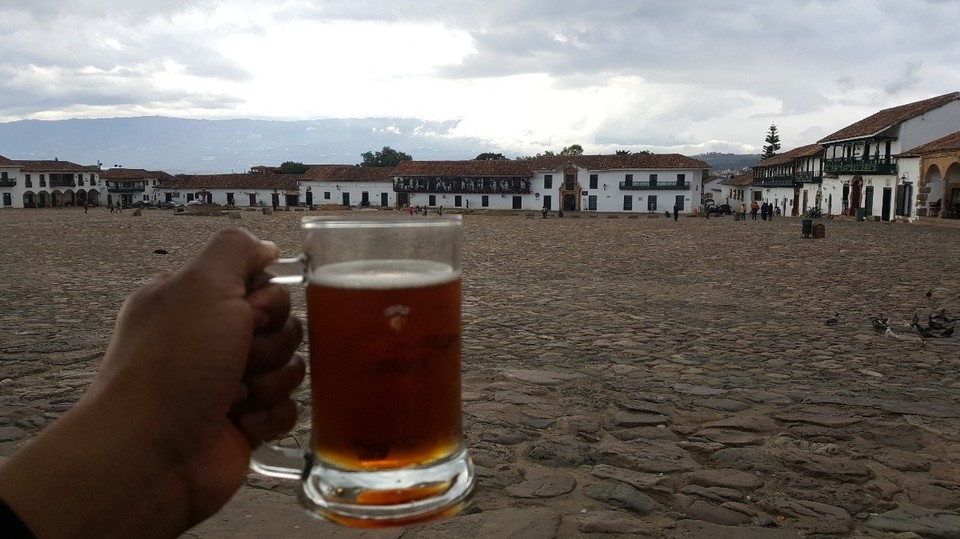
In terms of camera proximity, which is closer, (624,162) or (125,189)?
(624,162)

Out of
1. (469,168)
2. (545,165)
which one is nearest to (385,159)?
(469,168)

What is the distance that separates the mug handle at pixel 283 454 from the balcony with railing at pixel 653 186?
6462 centimetres

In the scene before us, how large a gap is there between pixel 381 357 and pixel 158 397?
15.1 inches

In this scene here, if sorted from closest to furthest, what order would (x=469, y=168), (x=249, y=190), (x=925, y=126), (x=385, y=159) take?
(x=925, y=126)
(x=469, y=168)
(x=249, y=190)
(x=385, y=159)

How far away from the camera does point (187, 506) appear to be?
4.13ft

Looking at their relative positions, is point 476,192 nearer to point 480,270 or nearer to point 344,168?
point 344,168

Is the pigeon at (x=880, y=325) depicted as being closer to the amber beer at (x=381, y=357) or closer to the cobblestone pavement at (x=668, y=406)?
the cobblestone pavement at (x=668, y=406)

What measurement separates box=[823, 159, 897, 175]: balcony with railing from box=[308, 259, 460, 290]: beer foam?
150ft

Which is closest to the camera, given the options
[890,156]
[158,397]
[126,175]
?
[158,397]

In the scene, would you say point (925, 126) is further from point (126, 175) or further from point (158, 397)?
point (126, 175)

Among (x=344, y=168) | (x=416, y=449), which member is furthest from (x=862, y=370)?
(x=344, y=168)

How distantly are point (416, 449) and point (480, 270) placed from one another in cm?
1214

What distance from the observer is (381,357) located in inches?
46.1

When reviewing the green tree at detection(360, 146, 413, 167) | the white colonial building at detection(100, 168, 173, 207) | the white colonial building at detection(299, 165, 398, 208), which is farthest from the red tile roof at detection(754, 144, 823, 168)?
the white colonial building at detection(100, 168, 173, 207)
